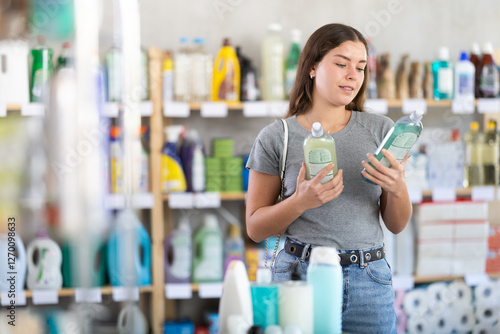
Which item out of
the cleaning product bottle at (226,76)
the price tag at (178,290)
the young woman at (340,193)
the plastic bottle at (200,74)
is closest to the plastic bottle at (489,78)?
the cleaning product bottle at (226,76)

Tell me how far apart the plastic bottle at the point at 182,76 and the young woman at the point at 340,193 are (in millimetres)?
1371

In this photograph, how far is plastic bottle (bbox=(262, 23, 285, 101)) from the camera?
273 centimetres

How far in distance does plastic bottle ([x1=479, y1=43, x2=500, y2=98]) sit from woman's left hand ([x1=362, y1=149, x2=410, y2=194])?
1.88 metres

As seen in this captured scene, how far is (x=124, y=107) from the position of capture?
953 millimetres

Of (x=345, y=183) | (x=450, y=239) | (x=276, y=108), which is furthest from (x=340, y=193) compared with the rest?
(x=450, y=239)

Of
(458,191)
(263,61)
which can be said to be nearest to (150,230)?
(263,61)

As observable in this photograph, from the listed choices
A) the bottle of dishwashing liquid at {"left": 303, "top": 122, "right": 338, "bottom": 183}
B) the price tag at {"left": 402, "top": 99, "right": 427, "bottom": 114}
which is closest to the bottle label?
the bottle of dishwashing liquid at {"left": 303, "top": 122, "right": 338, "bottom": 183}

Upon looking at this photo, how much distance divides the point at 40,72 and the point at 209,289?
6.08ft

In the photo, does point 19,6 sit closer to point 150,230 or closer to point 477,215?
point 150,230

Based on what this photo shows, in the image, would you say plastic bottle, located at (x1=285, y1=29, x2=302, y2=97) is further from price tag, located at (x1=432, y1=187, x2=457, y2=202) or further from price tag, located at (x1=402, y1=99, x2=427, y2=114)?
price tag, located at (x1=432, y1=187, x2=457, y2=202)

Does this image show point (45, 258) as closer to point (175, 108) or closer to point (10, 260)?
point (10, 260)

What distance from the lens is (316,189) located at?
1.16m

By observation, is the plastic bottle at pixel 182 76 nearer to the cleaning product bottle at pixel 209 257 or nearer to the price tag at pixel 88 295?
the cleaning product bottle at pixel 209 257

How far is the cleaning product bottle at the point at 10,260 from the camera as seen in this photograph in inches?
34.7
